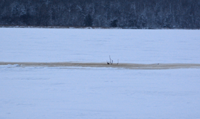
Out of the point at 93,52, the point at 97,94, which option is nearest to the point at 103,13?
the point at 93,52

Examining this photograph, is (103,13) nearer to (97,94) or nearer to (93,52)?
(93,52)

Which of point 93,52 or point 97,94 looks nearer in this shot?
point 97,94

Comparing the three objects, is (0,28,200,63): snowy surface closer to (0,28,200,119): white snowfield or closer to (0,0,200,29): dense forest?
(0,28,200,119): white snowfield

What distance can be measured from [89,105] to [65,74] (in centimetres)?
297

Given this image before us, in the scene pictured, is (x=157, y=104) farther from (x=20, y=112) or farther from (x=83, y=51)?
(x=83, y=51)

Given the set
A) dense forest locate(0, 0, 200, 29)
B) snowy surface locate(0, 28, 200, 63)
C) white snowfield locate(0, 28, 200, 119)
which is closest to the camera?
white snowfield locate(0, 28, 200, 119)

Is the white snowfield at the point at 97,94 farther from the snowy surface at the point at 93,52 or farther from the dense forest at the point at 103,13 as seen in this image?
the dense forest at the point at 103,13

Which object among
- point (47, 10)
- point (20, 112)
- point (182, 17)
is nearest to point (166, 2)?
point (182, 17)

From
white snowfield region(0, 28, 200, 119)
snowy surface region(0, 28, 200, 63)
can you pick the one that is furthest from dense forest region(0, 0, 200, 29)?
white snowfield region(0, 28, 200, 119)

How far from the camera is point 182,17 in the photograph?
140ft

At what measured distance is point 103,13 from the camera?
140ft

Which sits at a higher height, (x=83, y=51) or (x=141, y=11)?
(x=141, y=11)

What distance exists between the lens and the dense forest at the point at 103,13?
41.0 metres

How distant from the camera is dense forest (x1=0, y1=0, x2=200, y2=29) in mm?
41031
